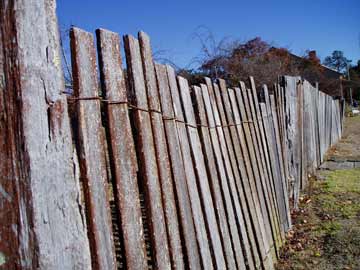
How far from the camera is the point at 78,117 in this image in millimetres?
1311

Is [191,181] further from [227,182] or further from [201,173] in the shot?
[227,182]

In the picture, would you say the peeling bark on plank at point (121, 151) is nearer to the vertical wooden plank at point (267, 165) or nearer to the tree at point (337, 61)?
the vertical wooden plank at point (267, 165)

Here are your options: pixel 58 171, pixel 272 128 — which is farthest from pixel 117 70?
pixel 272 128

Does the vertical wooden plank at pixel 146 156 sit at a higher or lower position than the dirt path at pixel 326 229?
higher

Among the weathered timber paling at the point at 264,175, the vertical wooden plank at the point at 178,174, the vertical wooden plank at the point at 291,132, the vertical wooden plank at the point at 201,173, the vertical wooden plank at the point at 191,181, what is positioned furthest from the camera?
the vertical wooden plank at the point at 291,132

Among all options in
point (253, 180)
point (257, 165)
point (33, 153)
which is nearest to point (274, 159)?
point (257, 165)

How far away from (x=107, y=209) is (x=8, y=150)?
0.46 meters

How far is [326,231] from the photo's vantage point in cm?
382

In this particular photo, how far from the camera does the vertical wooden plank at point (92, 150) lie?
1296mm

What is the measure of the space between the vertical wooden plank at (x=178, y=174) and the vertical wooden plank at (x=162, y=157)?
5 centimetres

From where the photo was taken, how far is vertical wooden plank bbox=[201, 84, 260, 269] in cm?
247

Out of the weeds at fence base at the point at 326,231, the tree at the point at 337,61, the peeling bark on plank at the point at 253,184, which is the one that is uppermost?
the tree at the point at 337,61

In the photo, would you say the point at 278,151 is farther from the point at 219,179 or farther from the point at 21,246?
the point at 21,246

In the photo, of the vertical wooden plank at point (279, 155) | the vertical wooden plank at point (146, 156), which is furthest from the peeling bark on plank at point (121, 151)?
the vertical wooden plank at point (279, 155)
